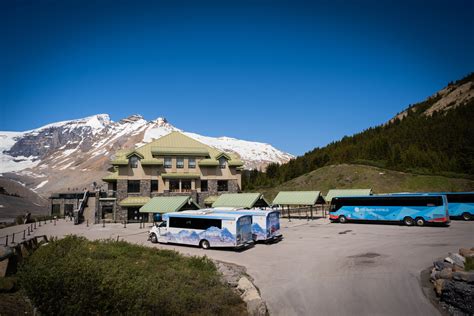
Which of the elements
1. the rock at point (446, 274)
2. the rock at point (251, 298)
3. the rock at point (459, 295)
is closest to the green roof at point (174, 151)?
the rock at point (251, 298)

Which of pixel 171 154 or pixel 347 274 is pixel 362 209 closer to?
pixel 347 274

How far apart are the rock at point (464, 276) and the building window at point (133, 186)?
4160 centimetres

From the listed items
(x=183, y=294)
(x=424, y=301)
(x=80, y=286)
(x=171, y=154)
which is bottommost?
(x=424, y=301)

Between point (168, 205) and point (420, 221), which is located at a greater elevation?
point (168, 205)

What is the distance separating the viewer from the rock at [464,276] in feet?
39.7

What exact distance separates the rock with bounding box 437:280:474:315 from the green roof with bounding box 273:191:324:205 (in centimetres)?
2799

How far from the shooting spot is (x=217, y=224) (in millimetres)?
24281

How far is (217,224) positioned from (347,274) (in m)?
10.8

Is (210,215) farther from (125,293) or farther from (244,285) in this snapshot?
(125,293)

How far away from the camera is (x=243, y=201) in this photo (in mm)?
37156

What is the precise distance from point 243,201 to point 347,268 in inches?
811

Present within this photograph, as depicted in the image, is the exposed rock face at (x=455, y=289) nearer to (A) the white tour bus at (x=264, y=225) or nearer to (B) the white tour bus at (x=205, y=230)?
(B) the white tour bus at (x=205, y=230)

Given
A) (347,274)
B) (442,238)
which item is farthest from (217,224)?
(442,238)

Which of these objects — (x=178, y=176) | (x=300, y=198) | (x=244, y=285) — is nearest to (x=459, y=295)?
(x=244, y=285)
